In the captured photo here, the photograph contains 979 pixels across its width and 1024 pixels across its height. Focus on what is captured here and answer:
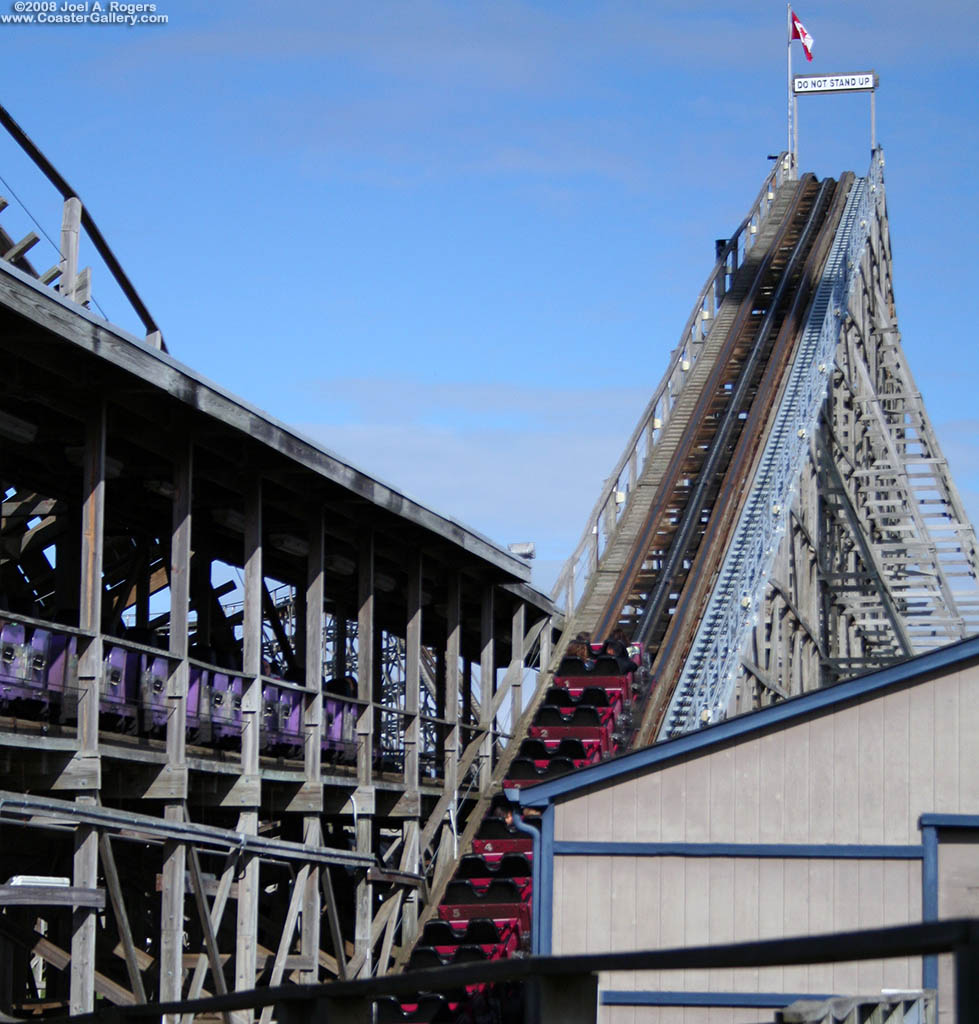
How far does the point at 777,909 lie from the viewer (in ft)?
37.5

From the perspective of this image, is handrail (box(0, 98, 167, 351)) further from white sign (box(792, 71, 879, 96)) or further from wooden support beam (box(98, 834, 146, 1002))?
white sign (box(792, 71, 879, 96))

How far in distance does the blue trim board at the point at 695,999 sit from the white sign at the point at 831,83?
43.3 metres

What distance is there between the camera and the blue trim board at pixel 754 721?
37.0 feet

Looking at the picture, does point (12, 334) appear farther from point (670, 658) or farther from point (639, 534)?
point (639, 534)

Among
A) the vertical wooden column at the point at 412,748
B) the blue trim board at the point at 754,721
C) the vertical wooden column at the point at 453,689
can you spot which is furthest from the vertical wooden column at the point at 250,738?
the vertical wooden column at the point at 453,689

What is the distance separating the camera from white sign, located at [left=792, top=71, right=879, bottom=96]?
5106 centimetres

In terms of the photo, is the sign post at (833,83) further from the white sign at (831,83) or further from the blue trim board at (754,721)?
the blue trim board at (754,721)

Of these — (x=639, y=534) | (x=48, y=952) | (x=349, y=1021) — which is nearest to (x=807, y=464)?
(x=639, y=534)

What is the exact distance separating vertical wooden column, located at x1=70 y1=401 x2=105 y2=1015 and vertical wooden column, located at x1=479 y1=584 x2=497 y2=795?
10.2 m

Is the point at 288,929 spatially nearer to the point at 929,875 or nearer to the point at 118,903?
the point at 118,903

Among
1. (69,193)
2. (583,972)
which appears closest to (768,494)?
(69,193)

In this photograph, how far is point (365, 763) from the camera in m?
20.4

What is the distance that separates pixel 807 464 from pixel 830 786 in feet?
63.0

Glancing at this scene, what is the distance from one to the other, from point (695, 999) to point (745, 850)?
3.36 ft
